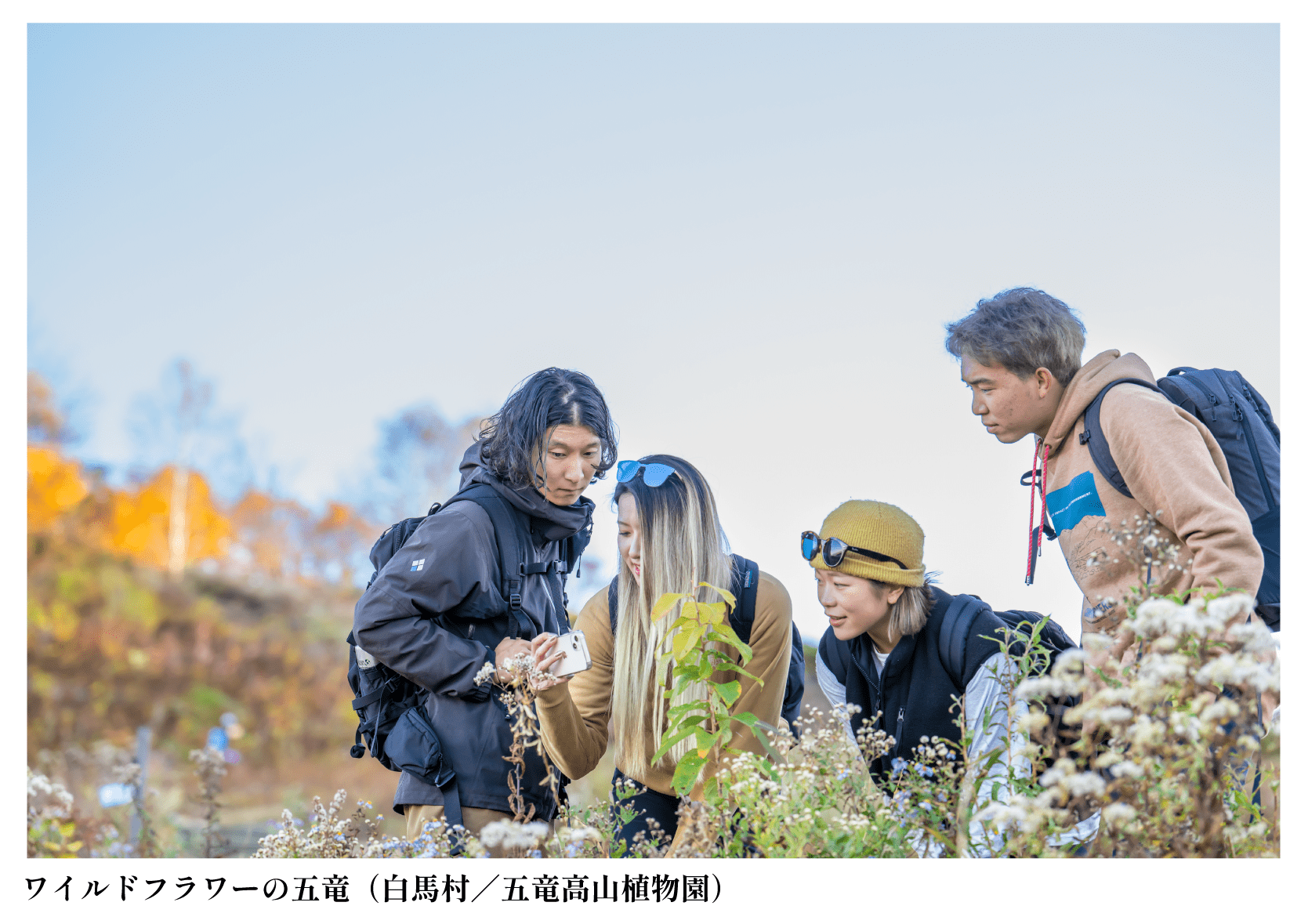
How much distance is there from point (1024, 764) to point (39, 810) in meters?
2.62

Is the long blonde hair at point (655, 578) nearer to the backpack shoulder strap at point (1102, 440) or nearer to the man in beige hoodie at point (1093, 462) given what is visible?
the man in beige hoodie at point (1093, 462)

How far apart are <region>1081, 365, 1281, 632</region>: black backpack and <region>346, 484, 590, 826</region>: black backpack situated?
1.89 m

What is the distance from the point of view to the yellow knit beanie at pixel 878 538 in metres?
3.13

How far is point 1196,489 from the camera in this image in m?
2.69

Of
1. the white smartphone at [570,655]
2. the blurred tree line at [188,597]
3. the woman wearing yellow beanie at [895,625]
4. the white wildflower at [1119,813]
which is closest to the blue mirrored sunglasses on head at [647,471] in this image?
the woman wearing yellow beanie at [895,625]

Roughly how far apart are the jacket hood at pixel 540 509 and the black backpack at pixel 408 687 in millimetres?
31

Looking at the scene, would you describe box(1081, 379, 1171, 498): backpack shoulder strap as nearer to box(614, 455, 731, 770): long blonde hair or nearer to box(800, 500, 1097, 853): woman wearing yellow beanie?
box(800, 500, 1097, 853): woman wearing yellow beanie

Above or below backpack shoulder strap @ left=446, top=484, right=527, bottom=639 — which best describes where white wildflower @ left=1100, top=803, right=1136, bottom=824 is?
below

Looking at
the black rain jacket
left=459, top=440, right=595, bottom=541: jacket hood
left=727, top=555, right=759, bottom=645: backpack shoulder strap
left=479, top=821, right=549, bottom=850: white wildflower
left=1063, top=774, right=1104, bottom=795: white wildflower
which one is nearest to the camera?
left=1063, top=774, right=1104, bottom=795: white wildflower

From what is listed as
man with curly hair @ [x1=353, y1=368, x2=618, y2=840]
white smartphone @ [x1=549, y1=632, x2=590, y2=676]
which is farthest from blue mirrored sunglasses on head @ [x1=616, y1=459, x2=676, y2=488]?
white smartphone @ [x1=549, y1=632, x2=590, y2=676]

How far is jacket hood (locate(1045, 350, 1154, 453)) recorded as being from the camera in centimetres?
308

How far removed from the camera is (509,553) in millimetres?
3305
